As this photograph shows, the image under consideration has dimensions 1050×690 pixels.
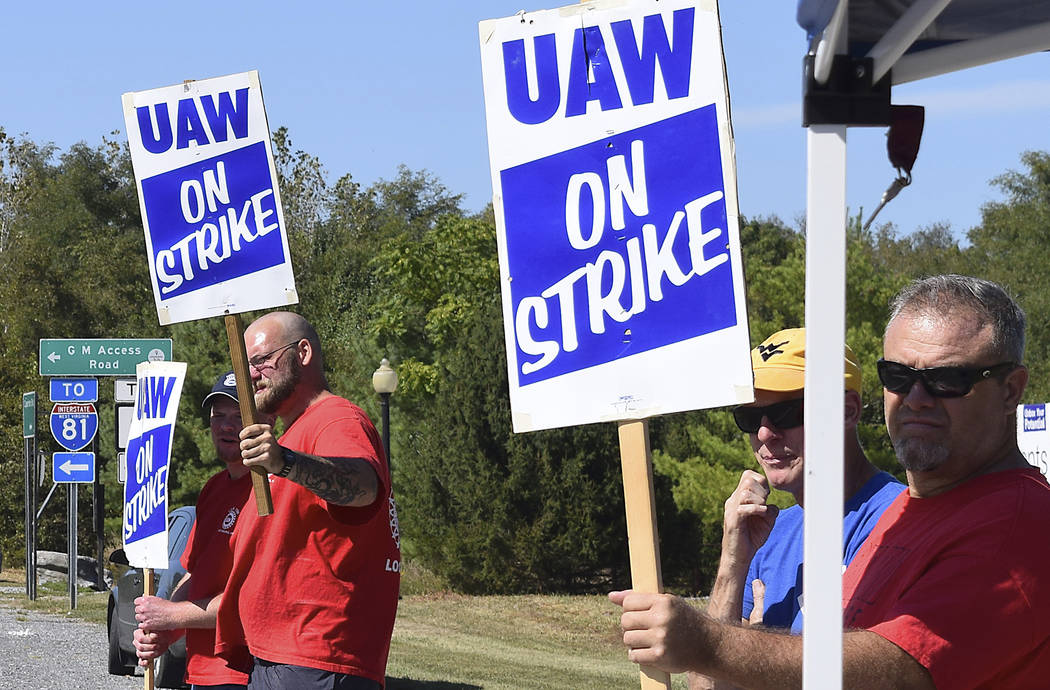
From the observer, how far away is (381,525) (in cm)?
472

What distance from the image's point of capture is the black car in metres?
8.45

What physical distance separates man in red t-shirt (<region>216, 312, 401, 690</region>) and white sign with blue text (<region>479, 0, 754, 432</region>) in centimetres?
186

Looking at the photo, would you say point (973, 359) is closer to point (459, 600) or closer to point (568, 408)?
point (568, 408)

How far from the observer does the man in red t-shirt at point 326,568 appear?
458 centimetres

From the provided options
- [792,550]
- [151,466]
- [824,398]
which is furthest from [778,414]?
[151,466]

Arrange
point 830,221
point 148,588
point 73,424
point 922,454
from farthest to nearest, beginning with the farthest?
point 73,424 → point 148,588 → point 922,454 → point 830,221

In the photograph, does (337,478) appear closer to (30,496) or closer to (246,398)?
(246,398)

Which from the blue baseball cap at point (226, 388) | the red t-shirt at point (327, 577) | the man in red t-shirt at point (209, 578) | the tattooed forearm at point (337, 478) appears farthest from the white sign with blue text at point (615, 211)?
the blue baseball cap at point (226, 388)

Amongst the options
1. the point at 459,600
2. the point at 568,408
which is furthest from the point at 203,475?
the point at 568,408

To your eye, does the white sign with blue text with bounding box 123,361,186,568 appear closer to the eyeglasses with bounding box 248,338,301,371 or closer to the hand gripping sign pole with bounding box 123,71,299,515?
the hand gripping sign pole with bounding box 123,71,299,515

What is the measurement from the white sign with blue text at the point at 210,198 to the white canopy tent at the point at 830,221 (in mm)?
3066

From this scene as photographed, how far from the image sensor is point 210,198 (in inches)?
204

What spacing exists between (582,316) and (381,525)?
219cm

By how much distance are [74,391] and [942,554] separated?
22.3 m
